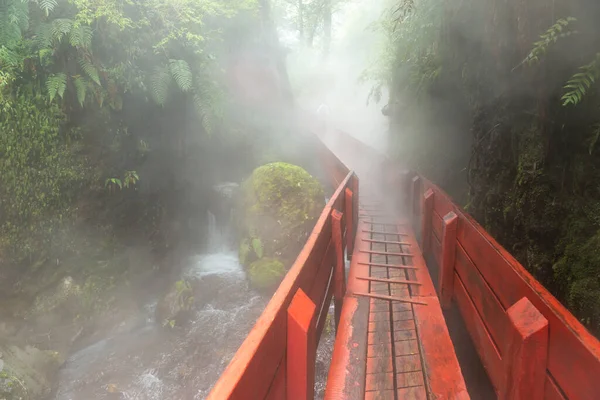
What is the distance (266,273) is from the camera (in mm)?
8664

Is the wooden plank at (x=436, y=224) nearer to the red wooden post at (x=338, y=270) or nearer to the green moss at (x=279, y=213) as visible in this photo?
the red wooden post at (x=338, y=270)

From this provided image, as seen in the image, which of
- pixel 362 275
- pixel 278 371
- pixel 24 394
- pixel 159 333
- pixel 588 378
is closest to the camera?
pixel 588 378

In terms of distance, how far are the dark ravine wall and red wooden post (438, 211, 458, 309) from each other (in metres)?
0.52

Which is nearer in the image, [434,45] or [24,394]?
[24,394]

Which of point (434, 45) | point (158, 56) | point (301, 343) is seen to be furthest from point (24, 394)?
point (434, 45)

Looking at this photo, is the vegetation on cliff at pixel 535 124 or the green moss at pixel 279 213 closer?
the vegetation on cliff at pixel 535 124

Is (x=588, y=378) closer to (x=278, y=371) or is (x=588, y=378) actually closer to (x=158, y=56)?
(x=278, y=371)

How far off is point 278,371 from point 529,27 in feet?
13.3

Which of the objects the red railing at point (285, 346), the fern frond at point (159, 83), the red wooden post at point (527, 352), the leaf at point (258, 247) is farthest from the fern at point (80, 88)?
the red wooden post at point (527, 352)

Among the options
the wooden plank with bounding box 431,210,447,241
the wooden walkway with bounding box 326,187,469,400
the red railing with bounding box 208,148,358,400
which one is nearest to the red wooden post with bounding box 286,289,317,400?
the red railing with bounding box 208,148,358,400

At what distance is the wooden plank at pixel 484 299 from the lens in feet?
8.75

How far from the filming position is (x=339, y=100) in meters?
40.3

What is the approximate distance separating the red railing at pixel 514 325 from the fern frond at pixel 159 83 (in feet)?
24.3

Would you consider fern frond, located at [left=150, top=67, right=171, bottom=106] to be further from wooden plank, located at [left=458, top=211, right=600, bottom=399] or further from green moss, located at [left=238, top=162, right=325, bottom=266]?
wooden plank, located at [left=458, top=211, right=600, bottom=399]
